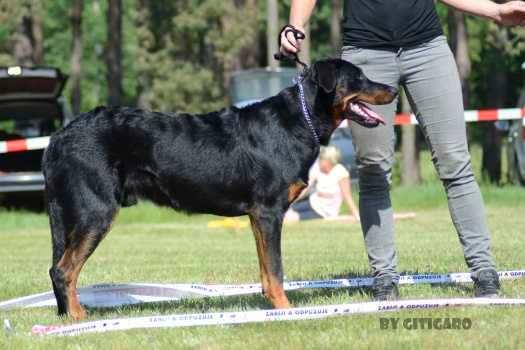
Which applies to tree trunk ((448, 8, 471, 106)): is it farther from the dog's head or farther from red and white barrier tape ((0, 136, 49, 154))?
the dog's head

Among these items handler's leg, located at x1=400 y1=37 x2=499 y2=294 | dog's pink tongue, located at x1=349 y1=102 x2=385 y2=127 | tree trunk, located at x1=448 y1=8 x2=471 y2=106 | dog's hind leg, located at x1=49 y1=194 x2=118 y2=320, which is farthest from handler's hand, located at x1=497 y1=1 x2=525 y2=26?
tree trunk, located at x1=448 y1=8 x2=471 y2=106

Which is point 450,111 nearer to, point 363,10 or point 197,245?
point 363,10

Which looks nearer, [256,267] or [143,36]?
[256,267]

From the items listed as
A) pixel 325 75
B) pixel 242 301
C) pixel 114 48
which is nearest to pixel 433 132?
pixel 325 75

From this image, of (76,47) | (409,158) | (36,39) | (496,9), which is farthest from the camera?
(76,47)

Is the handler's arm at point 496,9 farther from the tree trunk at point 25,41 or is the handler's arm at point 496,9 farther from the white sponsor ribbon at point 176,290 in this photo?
the tree trunk at point 25,41

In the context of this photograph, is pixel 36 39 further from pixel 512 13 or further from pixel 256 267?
pixel 512 13

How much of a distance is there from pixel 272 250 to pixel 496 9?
214 cm

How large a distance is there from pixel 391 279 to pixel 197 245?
5859 mm

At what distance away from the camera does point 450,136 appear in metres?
6.56

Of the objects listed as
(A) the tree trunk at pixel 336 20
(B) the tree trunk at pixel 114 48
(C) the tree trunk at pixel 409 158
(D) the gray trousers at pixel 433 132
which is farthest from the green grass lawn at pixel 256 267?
(A) the tree trunk at pixel 336 20

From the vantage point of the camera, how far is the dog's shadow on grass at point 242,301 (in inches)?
265

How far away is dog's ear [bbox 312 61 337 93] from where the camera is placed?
6273mm

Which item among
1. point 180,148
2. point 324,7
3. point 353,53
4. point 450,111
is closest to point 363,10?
point 353,53
